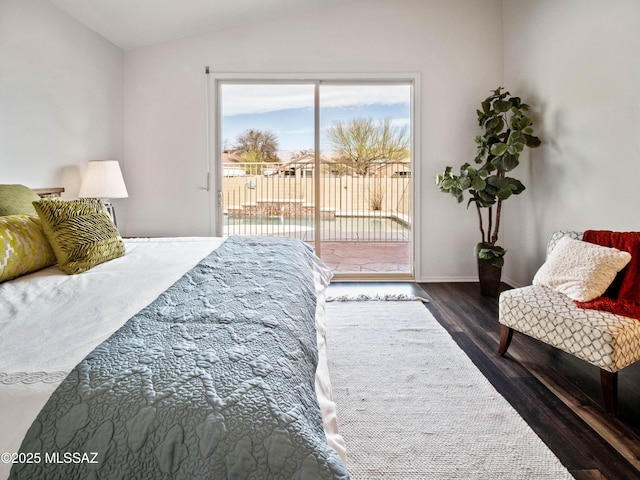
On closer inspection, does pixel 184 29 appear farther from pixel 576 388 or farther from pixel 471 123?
pixel 576 388

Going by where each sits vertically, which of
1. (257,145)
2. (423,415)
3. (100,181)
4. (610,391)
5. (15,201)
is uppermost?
(257,145)

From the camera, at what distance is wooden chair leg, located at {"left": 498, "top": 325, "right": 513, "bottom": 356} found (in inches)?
105

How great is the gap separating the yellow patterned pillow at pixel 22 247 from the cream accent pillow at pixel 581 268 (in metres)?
2.85

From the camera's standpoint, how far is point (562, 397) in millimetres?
2191

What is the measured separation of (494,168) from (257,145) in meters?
2.52

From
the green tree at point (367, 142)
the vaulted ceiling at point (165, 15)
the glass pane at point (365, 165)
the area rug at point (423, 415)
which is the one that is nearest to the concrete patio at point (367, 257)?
the glass pane at point (365, 165)

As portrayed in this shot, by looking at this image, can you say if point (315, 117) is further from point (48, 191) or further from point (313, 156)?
point (48, 191)

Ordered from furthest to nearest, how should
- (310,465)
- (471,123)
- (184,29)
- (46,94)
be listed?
(471,123) → (184,29) → (46,94) → (310,465)

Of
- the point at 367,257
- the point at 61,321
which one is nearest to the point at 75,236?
the point at 61,321

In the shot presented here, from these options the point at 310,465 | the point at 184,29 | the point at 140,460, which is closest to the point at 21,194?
the point at 140,460

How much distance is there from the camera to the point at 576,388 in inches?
89.9

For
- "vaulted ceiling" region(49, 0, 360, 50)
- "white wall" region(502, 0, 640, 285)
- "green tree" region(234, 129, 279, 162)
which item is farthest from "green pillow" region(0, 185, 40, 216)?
"white wall" region(502, 0, 640, 285)

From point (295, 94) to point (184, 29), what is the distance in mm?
1290

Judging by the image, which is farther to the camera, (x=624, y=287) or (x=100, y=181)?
(x=100, y=181)
